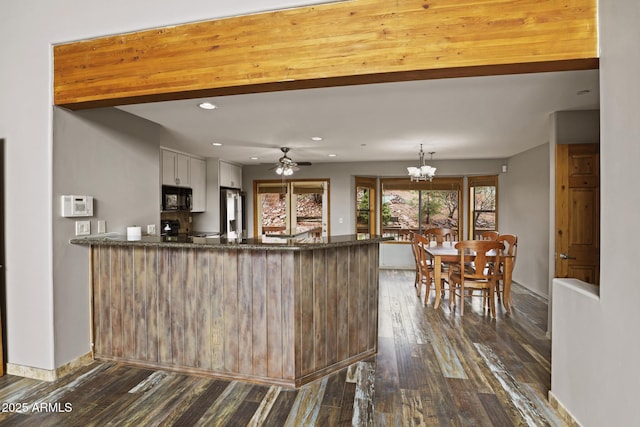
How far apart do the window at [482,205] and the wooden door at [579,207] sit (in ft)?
11.8

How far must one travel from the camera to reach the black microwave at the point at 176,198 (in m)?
5.45

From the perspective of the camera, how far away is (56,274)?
8.98 feet

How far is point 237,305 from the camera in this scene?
109 inches

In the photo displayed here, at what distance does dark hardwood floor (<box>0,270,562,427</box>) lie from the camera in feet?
7.29

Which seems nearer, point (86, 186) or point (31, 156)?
point (31, 156)

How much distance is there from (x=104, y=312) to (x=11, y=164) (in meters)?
1.38

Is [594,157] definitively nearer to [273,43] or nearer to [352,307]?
[352,307]

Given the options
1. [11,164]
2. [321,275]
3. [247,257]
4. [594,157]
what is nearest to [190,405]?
[247,257]

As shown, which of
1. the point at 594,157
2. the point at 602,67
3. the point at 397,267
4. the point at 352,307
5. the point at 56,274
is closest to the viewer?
the point at 602,67

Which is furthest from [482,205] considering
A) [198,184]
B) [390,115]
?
[198,184]

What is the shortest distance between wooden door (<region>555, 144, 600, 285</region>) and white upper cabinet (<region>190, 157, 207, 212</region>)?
17.5ft

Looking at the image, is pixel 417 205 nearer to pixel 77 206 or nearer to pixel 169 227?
pixel 169 227

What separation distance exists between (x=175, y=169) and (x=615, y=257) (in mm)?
5570

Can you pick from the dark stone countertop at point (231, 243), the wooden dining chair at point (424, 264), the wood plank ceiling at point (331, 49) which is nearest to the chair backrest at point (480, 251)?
the wooden dining chair at point (424, 264)
